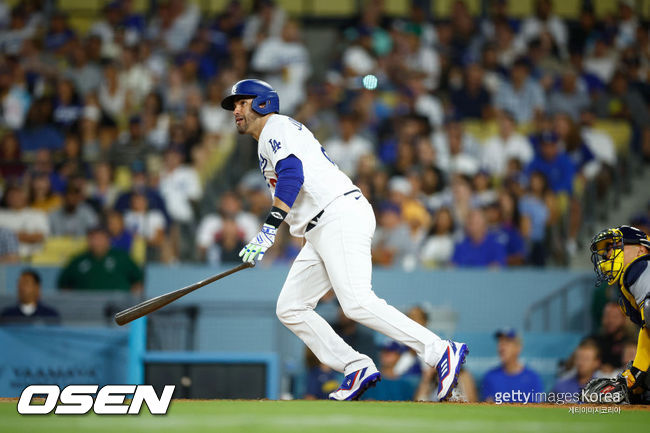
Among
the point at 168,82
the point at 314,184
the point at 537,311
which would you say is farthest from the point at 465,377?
the point at 168,82

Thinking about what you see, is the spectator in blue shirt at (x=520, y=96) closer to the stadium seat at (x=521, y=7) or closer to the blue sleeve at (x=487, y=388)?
the stadium seat at (x=521, y=7)

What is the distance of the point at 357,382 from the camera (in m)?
6.18

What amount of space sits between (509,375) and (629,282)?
286 centimetres

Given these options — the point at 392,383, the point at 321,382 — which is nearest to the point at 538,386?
the point at 392,383

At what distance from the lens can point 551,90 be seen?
1369 centimetres

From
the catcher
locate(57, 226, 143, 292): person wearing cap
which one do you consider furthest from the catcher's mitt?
locate(57, 226, 143, 292): person wearing cap

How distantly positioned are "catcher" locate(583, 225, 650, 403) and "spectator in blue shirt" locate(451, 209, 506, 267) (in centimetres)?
460

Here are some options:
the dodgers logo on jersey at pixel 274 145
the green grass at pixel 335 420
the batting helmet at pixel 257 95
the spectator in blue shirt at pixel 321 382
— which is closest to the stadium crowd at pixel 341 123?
the spectator in blue shirt at pixel 321 382

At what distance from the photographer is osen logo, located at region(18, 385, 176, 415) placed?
15.5ft

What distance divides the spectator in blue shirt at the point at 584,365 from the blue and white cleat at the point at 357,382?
2513mm

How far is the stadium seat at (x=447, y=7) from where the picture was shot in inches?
639

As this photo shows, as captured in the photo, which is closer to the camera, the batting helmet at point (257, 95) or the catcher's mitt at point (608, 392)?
the catcher's mitt at point (608, 392)

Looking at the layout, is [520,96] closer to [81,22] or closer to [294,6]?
[294,6]

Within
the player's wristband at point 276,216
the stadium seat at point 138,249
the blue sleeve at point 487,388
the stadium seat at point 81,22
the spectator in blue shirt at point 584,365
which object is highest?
the stadium seat at point 81,22
